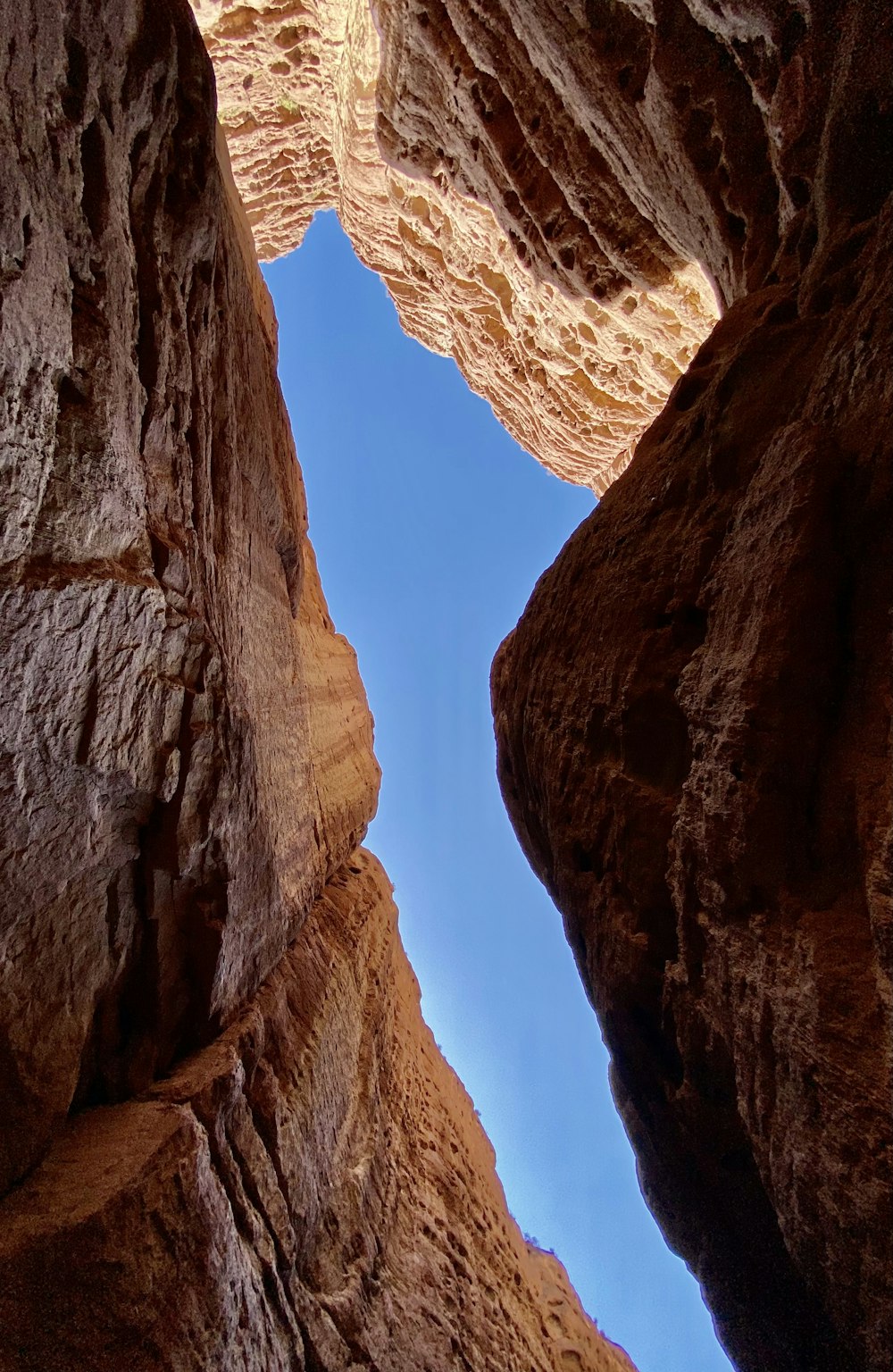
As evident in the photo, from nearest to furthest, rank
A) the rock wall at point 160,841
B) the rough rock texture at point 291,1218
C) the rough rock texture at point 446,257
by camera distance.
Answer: the rough rock texture at point 291,1218 < the rock wall at point 160,841 < the rough rock texture at point 446,257

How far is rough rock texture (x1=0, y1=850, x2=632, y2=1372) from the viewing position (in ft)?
8.96

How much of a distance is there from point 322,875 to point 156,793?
3031 millimetres

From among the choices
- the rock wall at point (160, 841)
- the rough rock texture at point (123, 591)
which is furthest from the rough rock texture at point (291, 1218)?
the rough rock texture at point (123, 591)

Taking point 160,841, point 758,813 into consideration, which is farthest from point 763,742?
point 160,841

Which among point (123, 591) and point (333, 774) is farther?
point (333, 774)

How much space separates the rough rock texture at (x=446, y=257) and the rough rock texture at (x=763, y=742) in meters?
3.28

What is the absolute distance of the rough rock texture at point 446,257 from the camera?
356 inches

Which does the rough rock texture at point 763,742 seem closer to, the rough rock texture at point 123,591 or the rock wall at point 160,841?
the rock wall at point 160,841

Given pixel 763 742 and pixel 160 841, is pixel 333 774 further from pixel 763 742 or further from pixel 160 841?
pixel 763 742

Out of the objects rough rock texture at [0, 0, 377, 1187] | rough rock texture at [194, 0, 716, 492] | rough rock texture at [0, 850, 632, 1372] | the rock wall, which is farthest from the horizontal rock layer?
rough rock texture at [194, 0, 716, 492]

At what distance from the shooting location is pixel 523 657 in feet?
21.9

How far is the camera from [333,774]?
7.20 m

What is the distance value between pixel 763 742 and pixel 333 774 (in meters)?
4.68

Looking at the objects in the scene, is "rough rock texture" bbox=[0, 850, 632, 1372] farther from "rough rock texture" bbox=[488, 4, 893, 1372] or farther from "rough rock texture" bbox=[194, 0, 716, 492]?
"rough rock texture" bbox=[194, 0, 716, 492]
